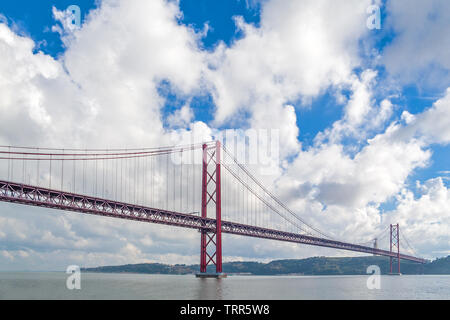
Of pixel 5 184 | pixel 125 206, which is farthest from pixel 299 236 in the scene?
pixel 5 184

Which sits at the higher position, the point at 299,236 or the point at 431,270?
the point at 299,236
